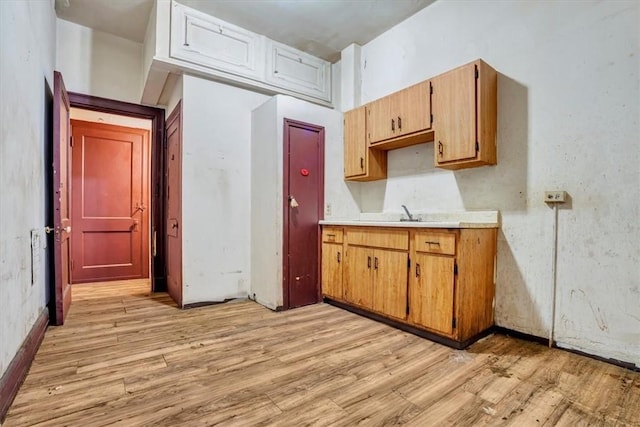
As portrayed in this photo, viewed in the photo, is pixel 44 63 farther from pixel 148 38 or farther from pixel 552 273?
pixel 552 273

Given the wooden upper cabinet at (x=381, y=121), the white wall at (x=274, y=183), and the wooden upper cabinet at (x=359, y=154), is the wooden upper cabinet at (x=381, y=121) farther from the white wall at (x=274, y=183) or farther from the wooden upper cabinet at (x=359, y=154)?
the white wall at (x=274, y=183)

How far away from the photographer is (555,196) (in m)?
2.23

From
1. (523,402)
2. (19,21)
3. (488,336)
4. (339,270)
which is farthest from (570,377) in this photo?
(19,21)

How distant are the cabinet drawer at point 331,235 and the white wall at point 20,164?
2361mm

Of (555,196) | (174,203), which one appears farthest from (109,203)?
(555,196)

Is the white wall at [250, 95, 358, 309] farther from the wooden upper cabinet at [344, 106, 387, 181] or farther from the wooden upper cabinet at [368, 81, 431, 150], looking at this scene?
the wooden upper cabinet at [368, 81, 431, 150]

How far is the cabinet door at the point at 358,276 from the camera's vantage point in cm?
288

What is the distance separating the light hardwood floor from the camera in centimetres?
146

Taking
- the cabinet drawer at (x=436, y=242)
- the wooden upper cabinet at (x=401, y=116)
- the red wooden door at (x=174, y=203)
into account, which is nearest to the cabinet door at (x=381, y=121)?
the wooden upper cabinet at (x=401, y=116)

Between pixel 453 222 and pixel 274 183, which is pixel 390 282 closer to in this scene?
pixel 453 222

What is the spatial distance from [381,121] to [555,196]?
1620mm

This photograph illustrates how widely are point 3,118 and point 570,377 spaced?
3295mm

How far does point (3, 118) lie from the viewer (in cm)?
152

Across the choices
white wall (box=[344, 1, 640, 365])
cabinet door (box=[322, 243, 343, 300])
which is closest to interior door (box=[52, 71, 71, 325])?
cabinet door (box=[322, 243, 343, 300])
